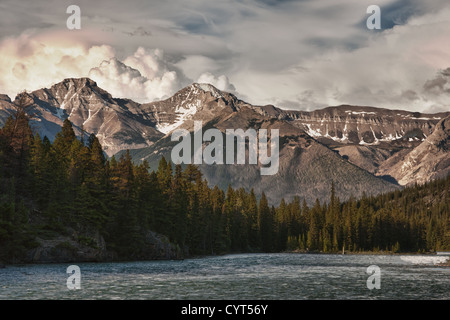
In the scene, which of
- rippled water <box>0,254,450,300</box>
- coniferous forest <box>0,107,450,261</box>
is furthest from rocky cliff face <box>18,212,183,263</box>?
rippled water <box>0,254,450,300</box>

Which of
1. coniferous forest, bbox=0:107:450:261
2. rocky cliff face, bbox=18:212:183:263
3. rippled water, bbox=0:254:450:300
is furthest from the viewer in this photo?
coniferous forest, bbox=0:107:450:261

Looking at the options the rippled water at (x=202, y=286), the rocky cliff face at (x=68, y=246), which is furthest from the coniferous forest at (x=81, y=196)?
the rippled water at (x=202, y=286)

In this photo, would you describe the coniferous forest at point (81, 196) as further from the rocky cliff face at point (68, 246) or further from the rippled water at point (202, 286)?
the rippled water at point (202, 286)

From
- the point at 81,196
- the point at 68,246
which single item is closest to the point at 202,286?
the point at 68,246

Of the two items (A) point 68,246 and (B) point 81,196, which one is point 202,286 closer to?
(A) point 68,246

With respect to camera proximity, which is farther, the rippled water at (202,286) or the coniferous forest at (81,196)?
the coniferous forest at (81,196)

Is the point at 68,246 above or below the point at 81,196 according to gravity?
below

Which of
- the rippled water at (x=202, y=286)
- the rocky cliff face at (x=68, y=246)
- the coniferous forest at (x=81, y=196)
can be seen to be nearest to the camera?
the rippled water at (x=202, y=286)

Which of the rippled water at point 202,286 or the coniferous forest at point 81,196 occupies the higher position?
the coniferous forest at point 81,196

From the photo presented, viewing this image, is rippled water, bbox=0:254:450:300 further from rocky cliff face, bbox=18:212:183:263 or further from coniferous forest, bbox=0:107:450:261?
coniferous forest, bbox=0:107:450:261

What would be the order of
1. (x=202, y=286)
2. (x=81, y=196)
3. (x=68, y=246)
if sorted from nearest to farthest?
1. (x=202, y=286)
2. (x=68, y=246)
3. (x=81, y=196)
